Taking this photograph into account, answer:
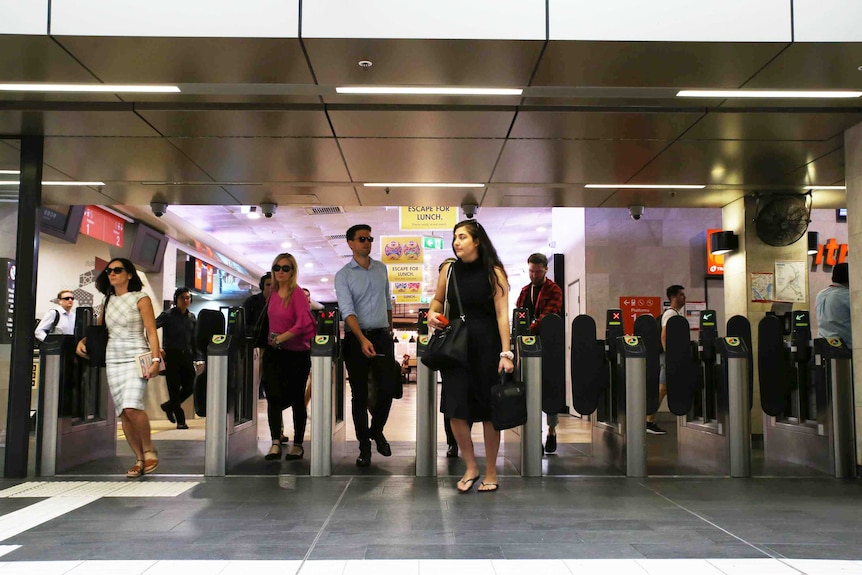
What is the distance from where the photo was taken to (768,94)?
4.75 metres

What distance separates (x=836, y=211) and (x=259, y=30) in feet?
29.9

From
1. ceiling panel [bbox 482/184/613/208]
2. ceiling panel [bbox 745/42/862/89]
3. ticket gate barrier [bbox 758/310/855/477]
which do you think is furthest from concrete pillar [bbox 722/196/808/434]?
ceiling panel [bbox 745/42/862/89]

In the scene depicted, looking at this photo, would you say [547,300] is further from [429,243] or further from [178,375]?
[429,243]

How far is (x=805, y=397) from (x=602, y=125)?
8.82 feet

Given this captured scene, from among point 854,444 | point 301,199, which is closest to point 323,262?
point 301,199

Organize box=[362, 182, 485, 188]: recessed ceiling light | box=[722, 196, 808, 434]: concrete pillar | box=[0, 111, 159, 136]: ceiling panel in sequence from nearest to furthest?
box=[0, 111, 159, 136]: ceiling panel → box=[362, 182, 485, 188]: recessed ceiling light → box=[722, 196, 808, 434]: concrete pillar

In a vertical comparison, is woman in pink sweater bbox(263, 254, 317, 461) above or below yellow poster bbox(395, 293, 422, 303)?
below

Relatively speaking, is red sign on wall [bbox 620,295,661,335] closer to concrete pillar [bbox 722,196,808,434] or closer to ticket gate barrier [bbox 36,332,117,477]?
concrete pillar [bbox 722,196,808,434]

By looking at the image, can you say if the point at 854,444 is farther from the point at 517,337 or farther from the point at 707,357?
the point at 517,337

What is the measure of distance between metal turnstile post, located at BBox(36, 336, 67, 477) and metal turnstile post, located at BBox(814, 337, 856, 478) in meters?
5.45

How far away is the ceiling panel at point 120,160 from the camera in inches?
228

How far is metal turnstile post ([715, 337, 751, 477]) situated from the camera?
5.20 metres

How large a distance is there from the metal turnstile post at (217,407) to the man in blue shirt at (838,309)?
176 inches


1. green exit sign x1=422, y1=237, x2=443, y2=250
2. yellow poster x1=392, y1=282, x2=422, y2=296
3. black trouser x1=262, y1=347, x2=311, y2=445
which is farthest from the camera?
yellow poster x1=392, y1=282, x2=422, y2=296
